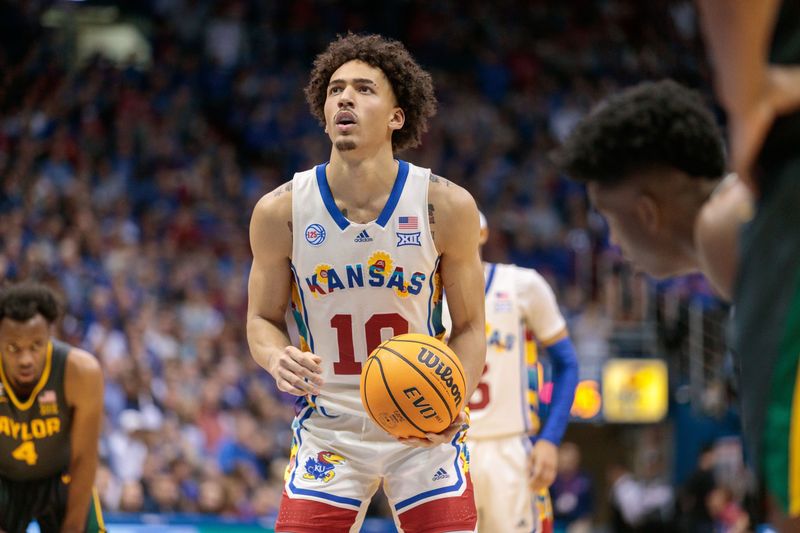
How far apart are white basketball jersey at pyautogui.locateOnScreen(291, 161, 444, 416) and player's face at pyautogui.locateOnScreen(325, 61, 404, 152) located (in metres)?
0.24

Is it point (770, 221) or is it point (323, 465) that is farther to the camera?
point (323, 465)

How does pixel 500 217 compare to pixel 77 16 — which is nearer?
pixel 500 217

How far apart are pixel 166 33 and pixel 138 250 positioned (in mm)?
5239

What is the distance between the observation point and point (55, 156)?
14.5 metres

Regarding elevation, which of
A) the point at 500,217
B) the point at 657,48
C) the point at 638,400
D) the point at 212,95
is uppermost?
the point at 657,48

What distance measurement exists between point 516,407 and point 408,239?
208cm

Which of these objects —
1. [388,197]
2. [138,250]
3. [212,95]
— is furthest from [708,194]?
[212,95]

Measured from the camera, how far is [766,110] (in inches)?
82.2

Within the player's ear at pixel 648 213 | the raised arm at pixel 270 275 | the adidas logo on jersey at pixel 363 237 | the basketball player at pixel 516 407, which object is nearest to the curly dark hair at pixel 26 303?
the raised arm at pixel 270 275

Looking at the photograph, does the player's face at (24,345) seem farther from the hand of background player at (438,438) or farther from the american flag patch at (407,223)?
the hand of background player at (438,438)

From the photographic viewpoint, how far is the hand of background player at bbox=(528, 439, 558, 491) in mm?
5867

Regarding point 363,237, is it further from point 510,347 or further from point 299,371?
point 510,347

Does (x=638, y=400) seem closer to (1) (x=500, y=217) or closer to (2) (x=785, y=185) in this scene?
(1) (x=500, y=217)

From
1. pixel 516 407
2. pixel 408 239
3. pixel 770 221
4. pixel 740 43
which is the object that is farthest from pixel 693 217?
pixel 516 407
